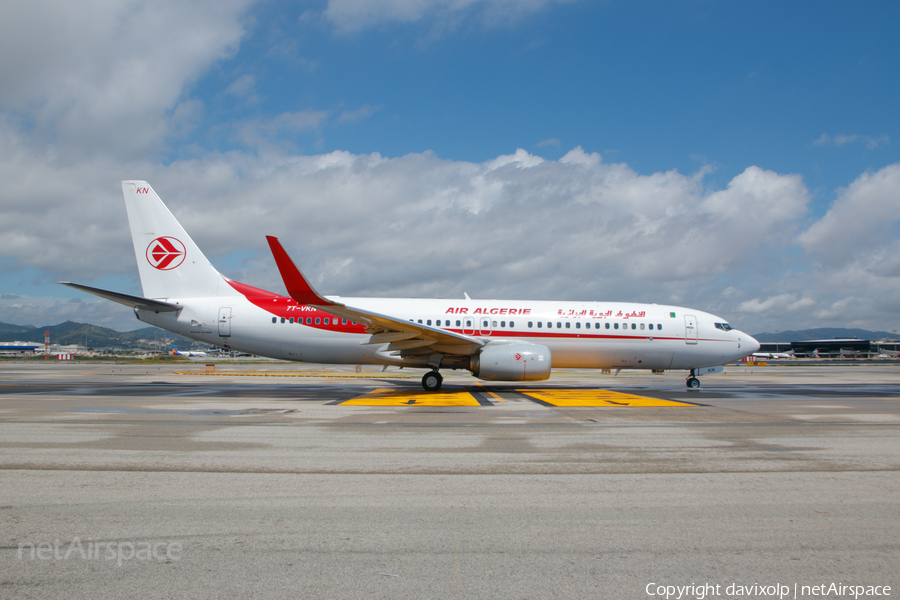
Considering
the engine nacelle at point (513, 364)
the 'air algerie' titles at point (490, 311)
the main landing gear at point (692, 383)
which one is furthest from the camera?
the main landing gear at point (692, 383)

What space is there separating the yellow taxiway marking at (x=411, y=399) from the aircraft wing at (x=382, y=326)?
1.58 m

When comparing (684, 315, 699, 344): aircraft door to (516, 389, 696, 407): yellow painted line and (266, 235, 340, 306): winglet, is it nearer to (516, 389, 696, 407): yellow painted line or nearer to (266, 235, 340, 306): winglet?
(516, 389, 696, 407): yellow painted line

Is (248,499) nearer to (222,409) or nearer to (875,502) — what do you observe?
(875,502)

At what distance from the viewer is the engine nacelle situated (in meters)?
16.6

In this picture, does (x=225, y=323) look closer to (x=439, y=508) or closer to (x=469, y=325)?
(x=469, y=325)

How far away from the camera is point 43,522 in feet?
14.2

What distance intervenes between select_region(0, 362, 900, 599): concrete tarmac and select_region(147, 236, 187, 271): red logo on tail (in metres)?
11.7

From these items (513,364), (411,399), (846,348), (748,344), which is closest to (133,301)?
(411,399)

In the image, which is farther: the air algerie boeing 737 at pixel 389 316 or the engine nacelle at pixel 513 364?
the air algerie boeing 737 at pixel 389 316

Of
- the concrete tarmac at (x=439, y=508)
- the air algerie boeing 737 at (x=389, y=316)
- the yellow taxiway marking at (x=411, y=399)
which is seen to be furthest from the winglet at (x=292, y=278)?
the concrete tarmac at (x=439, y=508)

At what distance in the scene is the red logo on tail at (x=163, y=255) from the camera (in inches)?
798

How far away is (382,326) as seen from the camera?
1708cm

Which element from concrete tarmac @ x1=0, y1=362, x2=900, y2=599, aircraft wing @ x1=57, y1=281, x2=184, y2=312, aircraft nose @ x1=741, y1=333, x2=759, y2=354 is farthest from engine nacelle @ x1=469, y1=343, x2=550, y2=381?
aircraft wing @ x1=57, y1=281, x2=184, y2=312

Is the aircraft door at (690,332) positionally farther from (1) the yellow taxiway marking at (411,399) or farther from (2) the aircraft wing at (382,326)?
(1) the yellow taxiway marking at (411,399)
